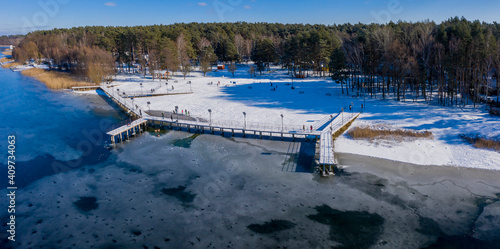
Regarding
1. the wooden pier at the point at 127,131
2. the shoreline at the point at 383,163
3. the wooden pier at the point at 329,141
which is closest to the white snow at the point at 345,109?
the shoreline at the point at 383,163

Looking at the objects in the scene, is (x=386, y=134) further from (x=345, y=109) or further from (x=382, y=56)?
(x=382, y=56)

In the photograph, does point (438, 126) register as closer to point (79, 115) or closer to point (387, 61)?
point (387, 61)

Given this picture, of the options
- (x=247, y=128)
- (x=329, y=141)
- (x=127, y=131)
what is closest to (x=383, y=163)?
(x=329, y=141)

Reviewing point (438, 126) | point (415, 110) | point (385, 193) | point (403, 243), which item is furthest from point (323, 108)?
point (403, 243)

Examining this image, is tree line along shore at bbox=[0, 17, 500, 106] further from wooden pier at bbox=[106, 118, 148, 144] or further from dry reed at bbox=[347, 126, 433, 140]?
wooden pier at bbox=[106, 118, 148, 144]

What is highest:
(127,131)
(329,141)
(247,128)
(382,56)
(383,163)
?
(382,56)

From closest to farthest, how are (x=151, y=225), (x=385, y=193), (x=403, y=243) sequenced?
(x=403, y=243) < (x=151, y=225) < (x=385, y=193)

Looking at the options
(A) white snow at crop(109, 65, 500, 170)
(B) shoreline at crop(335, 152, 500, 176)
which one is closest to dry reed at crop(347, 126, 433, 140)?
(A) white snow at crop(109, 65, 500, 170)

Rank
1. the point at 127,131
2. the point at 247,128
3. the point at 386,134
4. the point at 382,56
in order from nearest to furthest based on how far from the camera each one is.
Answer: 1. the point at 386,134
2. the point at 247,128
3. the point at 127,131
4. the point at 382,56

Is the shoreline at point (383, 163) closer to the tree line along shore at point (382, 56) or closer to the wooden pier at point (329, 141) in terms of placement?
the wooden pier at point (329, 141)
